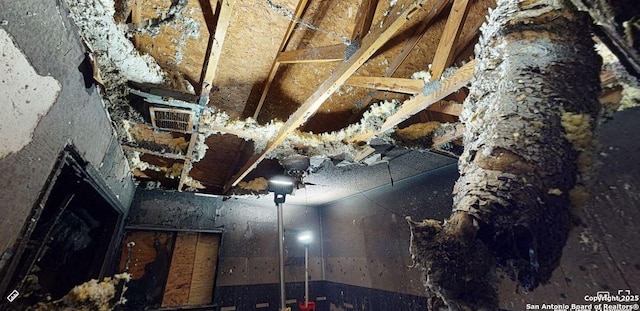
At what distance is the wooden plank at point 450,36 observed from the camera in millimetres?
1544

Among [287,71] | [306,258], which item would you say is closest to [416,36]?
[287,71]

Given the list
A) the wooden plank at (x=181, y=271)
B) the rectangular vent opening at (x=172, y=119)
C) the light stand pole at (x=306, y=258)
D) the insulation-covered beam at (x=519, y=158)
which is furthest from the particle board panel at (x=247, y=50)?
the light stand pole at (x=306, y=258)

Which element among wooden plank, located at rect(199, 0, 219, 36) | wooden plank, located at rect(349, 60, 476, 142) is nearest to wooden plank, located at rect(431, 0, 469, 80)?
wooden plank, located at rect(349, 60, 476, 142)

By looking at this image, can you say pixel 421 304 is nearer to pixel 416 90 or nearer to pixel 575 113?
pixel 416 90

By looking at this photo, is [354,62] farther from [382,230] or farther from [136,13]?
[382,230]

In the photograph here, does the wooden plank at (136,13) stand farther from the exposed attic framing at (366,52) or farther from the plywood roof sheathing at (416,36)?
the plywood roof sheathing at (416,36)

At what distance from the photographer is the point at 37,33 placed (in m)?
0.89

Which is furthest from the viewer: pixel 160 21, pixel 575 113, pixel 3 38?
pixel 160 21

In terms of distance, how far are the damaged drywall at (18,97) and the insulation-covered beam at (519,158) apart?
1366 mm

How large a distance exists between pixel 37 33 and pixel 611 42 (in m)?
2.17

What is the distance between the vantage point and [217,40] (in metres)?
1.30

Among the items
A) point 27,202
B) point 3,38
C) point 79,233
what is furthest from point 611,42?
point 79,233

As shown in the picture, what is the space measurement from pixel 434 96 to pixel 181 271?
4.22 metres

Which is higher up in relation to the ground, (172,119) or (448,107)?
(448,107)
